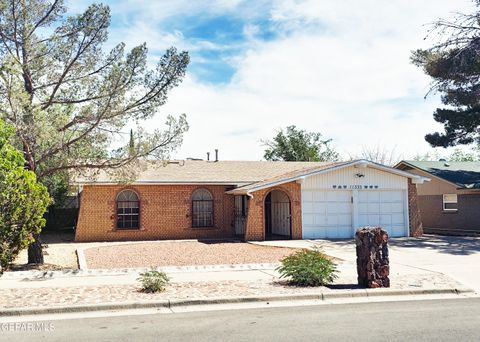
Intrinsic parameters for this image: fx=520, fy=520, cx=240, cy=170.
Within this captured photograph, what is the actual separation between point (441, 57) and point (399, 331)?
22799mm

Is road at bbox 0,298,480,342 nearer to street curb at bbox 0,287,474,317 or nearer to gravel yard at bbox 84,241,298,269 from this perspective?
street curb at bbox 0,287,474,317

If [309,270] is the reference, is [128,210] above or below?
above

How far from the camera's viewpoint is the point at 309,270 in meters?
11.0

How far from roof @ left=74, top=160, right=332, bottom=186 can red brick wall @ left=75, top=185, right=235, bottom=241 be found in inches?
19.1

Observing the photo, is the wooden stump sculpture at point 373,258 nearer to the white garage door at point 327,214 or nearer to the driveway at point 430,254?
the driveway at point 430,254

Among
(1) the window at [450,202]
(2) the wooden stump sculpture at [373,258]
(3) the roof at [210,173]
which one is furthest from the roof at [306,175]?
(2) the wooden stump sculpture at [373,258]

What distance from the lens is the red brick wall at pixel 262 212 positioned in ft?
75.6

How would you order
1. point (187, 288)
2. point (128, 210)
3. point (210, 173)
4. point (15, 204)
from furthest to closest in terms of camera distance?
point (210, 173), point (128, 210), point (15, 204), point (187, 288)

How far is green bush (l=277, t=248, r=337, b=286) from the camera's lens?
11.0 meters

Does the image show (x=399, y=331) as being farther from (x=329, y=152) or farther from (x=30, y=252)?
(x=329, y=152)

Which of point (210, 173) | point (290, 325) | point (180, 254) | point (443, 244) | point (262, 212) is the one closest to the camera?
point (290, 325)

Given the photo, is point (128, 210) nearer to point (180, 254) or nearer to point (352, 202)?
point (180, 254)

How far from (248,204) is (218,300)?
44.7 ft

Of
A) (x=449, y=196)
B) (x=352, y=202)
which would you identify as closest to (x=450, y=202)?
(x=449, y=196)
